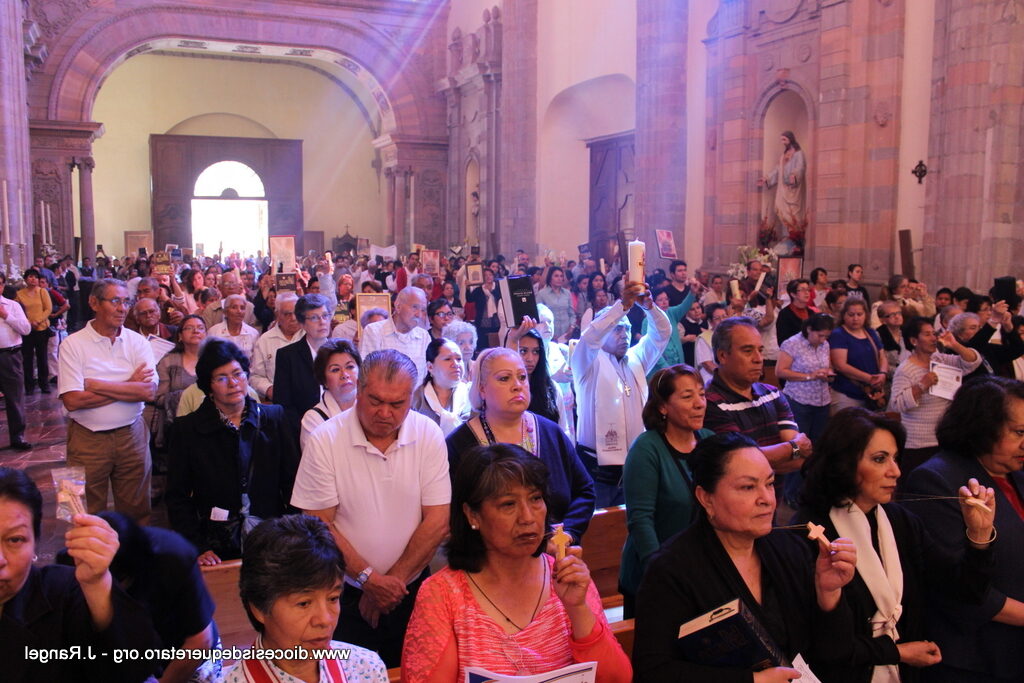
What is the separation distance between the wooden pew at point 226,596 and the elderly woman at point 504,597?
1.34 m

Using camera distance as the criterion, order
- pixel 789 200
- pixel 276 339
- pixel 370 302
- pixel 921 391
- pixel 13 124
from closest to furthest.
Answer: pixel 921 391
pixel 276 339
pixel 370 302
pixel 789 200
pixel 13 124

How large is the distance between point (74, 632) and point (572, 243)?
19278 mm

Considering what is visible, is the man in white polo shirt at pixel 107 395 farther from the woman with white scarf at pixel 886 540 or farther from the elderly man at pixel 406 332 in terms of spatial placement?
the woman with white scarf at pixel 886 540

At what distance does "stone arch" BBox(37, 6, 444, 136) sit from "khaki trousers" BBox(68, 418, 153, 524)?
20.1m

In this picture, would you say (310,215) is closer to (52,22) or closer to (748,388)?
(52,22)

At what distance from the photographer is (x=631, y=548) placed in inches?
145

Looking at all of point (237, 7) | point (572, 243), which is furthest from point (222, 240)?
point (572, 243)

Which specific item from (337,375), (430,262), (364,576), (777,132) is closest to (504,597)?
(364,576)

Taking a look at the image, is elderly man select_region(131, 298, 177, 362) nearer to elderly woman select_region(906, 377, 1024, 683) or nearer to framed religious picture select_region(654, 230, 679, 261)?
elderly woman select_region(906, 377, 1024, 683)

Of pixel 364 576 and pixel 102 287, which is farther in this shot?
pixel 102 287

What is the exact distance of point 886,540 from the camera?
3104mm

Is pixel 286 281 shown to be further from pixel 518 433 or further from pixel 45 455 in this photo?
pixel 518 433

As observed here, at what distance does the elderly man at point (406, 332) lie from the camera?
6.89 metres

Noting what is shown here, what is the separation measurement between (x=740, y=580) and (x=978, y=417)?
4.40ft
